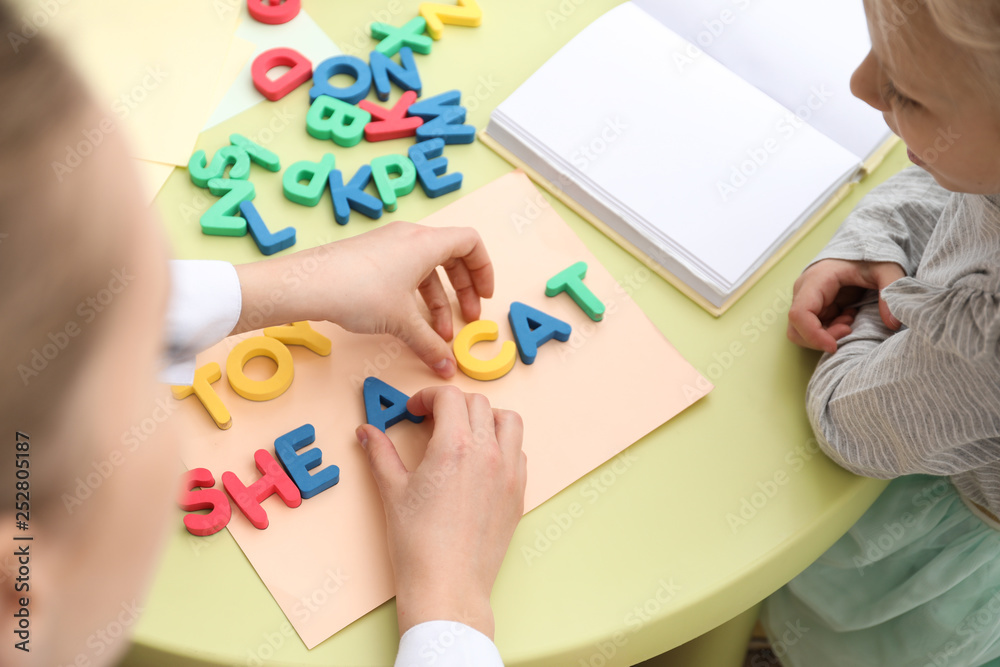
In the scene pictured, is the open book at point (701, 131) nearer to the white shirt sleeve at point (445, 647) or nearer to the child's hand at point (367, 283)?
the child's hand at point (367, 283)

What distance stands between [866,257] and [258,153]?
2.23 feet

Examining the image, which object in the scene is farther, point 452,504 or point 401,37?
point 401,37

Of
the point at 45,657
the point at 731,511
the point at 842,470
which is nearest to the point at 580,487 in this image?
the point at 731,511

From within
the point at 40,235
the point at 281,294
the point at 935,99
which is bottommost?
the point at 281,294

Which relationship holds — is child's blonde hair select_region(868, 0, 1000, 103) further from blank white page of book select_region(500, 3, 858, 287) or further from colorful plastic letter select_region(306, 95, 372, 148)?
colorful plastic letter select_region(306, 95, 372, 148)

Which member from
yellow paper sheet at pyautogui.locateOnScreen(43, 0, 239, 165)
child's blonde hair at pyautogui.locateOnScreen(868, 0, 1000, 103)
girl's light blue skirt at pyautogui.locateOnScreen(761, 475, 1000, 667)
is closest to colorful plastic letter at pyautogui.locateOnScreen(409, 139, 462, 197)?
yellow paper sheet at pyautogui.locateOnScreen(43, 0, 239, 165)

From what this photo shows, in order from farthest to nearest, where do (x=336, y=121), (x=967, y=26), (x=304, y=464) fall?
1. (x=336, y=121)
2. (x=304, y=464)
3. (x=967, y=26)

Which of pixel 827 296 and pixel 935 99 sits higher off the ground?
pixel 935 99

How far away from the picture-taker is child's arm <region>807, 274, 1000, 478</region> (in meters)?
0.68

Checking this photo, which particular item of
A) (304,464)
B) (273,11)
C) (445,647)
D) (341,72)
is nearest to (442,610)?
(445,647)

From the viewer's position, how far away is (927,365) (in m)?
0.73

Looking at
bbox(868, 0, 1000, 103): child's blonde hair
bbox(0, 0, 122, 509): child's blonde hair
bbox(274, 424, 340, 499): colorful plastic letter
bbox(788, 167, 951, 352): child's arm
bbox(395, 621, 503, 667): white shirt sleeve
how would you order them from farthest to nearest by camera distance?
1. bbox(788, 167, 951, 352): child's arm
2. bbox(274, 424, 340, 499): colorful plastic letter
3. bbox(395, 621, 503, 667): white shirt sleeve
4. bbox(868, 0, 1000, 103): child's blonde hair
5. bbox(0, 0, 122, 509): child's blonde hair

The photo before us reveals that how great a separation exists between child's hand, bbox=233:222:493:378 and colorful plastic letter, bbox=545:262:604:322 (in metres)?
0.09

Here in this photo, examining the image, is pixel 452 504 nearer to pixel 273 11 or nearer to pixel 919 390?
pixel 919 390
